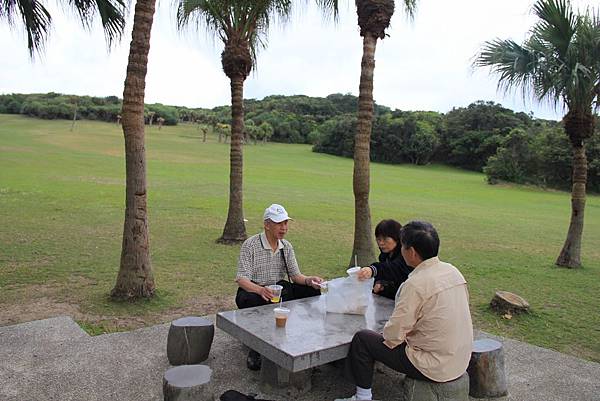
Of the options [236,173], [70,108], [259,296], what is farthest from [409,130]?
[259,296]

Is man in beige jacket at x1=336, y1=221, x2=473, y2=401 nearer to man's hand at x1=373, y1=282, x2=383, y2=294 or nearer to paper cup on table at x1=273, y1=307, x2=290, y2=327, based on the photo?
paper cup on table at x1=273, y1=307, x2=290, y2=327

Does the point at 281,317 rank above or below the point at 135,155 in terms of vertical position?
below

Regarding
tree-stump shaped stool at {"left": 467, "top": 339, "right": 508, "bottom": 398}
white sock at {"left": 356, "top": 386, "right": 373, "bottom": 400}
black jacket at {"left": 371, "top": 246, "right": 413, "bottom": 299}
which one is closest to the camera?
white sock at {"left": 356, "top": 386, "right": 373, "bottom": 400}

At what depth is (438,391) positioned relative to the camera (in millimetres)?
3551

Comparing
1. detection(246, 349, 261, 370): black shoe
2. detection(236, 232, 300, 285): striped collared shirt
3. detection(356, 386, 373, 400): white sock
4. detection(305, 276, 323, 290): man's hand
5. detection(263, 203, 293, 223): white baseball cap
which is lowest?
detection(246, 349, 261, 370): black shoe

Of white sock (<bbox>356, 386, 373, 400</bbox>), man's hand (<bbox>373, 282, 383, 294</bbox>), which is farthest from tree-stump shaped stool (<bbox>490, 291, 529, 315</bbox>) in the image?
white sock (<bbox>356, 386, 373, 400</bbox>)

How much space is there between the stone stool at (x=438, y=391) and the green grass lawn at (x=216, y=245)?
123 inches

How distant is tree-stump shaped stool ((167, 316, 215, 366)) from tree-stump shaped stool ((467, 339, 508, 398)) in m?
2.34

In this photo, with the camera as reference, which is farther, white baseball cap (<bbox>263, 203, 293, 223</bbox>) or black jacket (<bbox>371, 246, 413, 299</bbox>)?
black jacket (<bbox>371, 246, 413, 299</bbox>)

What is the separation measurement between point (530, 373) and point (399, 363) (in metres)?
2.04

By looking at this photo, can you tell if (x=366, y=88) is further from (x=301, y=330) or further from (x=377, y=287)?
(x=301, y=330)

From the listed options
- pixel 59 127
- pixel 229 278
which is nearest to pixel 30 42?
pixel 229 278

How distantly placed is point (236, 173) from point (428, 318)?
344 inches

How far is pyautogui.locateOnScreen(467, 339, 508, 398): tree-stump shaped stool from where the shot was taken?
4262mm
